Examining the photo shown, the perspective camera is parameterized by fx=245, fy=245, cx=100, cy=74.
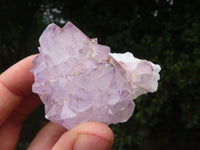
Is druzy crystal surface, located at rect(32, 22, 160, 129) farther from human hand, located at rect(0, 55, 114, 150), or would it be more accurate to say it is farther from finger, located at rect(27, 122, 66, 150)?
finger, located at rect(27, 122, 66, 150)

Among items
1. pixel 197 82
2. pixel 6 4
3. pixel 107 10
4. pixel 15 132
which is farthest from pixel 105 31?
pixel 15 132

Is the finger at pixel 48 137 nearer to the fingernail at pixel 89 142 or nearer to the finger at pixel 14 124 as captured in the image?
the finger at pixel 14 124

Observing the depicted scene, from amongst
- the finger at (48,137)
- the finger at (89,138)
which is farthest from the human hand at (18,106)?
the finger at (89,138)

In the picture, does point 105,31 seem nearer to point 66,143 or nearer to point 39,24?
point 39,24

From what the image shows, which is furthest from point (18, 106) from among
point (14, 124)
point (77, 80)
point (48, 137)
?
point (77, 80)

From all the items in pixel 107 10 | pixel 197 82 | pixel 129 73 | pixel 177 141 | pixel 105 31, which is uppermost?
pixel 129 73

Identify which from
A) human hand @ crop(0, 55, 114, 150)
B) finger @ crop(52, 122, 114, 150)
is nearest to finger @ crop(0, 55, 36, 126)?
human hand @ crop(0, 55, 114, 150)
